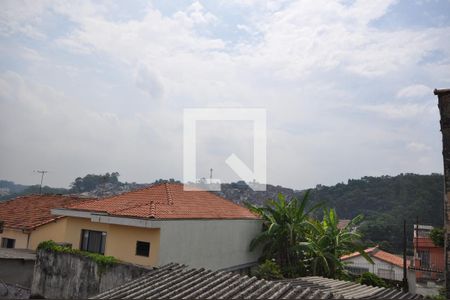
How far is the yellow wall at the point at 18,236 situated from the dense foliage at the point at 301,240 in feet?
40.5

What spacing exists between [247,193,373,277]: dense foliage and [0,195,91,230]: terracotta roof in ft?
38.4

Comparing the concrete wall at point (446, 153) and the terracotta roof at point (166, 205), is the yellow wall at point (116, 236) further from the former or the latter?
the concrete wall at point (446, 153)

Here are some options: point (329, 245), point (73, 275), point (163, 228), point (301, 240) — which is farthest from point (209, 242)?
point (329, 245)

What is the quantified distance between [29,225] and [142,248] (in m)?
9.11

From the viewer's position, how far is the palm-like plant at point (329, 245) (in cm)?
1905

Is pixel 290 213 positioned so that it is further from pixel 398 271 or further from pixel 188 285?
pixel 188 285

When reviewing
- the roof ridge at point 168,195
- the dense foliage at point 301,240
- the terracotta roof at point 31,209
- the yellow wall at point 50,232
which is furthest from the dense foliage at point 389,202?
the yellow wall at point 50,232

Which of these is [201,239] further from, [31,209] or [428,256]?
[428,256]

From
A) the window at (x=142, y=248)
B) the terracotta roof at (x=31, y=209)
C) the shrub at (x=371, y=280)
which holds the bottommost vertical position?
the shrub at (x=371, y=280)

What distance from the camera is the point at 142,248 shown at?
1496cm

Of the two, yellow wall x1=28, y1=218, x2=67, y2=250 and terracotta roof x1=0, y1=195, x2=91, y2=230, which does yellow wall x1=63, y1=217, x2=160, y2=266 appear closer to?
yellow wall x1=28, y1=218, x2=67, y2=250

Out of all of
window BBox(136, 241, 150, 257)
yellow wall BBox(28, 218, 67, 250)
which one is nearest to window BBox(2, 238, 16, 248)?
yellow wall BBox(28, 218, 67, 250)

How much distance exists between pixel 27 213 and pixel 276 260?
1507cm

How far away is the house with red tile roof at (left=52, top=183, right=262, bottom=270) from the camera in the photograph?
48.6ft
